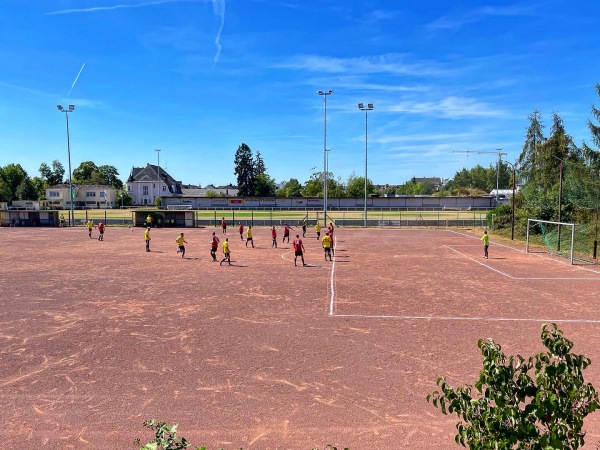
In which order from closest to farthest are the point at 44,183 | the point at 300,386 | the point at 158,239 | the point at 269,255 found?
the point at 300,386 < the point at 269,255 < the point at 158,239 < the point at 44,183

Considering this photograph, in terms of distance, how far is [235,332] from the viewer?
36.9 feet

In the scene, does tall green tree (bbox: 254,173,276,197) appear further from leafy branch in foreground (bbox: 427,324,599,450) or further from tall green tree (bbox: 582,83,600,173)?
leafy branch in foreground (bbox: 427,324,599,450)

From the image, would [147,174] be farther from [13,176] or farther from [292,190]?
[292,190]

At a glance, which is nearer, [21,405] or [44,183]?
[21,405]

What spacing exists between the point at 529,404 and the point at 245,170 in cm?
11735

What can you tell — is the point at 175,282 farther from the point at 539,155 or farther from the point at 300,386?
the point at 539,155

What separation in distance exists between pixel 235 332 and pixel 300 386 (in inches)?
142

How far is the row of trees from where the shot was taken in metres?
104

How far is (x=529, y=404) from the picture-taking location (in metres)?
2.43

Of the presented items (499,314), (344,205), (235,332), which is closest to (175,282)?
(235,332)

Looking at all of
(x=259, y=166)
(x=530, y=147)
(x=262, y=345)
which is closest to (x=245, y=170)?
(x=259, y=166)

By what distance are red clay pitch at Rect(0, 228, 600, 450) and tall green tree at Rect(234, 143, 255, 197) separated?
97190 millimetres

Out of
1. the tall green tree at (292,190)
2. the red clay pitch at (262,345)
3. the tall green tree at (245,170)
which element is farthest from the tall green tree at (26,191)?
the red clay pitch at (262,345)

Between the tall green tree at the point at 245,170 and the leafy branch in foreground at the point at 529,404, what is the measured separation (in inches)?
4573
